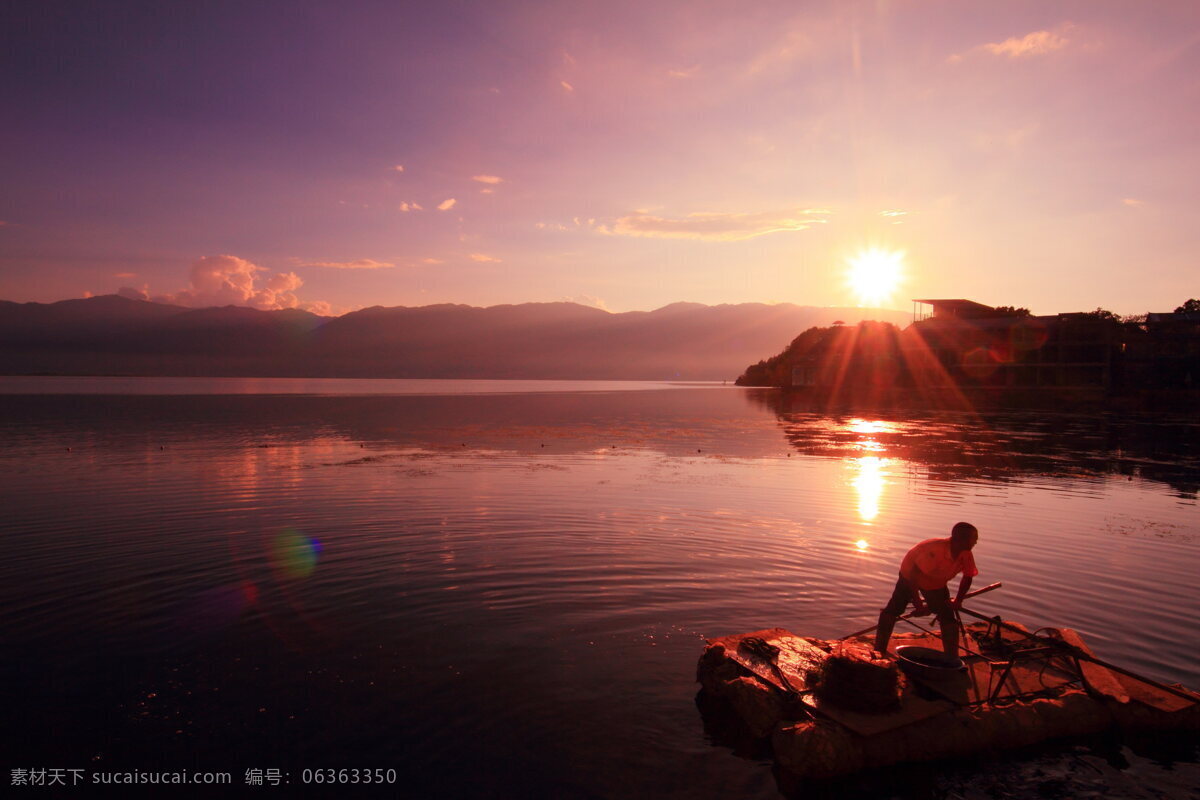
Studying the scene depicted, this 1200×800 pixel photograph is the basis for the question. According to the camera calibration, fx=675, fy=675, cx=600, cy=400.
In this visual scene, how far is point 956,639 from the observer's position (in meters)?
8.98

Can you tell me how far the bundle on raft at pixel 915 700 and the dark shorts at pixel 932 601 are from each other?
1.98ft

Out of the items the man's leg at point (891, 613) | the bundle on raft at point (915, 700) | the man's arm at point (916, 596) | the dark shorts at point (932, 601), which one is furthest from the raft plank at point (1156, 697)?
the man's leg at point (891, 613)

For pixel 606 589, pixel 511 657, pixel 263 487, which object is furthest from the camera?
pixel 263 487

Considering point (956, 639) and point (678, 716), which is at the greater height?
point (956, 639)

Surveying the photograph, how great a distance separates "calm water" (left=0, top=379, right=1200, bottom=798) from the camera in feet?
25.6

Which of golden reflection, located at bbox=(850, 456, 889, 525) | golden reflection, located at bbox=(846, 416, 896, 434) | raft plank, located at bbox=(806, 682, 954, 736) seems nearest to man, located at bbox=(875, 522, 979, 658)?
raft plank, located at bbox=(806, 682, 954, 736)

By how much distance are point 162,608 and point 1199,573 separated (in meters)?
20.9

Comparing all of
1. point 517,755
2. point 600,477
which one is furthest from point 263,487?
point 517,755

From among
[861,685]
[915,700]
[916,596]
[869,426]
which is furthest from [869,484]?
[869,426]

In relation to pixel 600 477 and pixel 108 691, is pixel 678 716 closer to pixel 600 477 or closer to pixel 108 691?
pixel 108 691

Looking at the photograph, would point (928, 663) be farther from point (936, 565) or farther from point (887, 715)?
point (936, 565)

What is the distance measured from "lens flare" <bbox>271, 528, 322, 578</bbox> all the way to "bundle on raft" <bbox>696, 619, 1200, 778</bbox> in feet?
30.3

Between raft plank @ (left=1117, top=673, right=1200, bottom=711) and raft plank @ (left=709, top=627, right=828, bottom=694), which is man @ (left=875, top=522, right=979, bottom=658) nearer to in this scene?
raft plank @ (left=709, top=627, right=828, bottom=694)

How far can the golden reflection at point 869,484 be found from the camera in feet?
69.7
